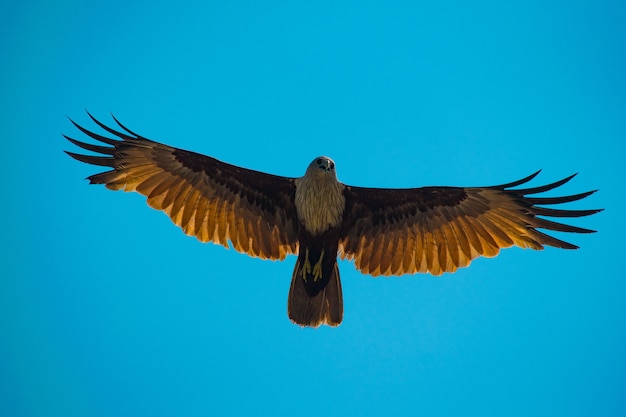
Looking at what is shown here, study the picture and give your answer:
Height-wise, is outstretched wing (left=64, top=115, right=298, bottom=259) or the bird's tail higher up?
outstretched wing (left=64, top=115, right=298, bottom=259)

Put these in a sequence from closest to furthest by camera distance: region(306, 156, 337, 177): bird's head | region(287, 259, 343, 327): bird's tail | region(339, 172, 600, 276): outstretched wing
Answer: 1. region(306, 156, 337, 177): bird's head
2. region(287, 259, 343, 327): bird's tail
3. region(339, 172, 600, 276): outstretched wing

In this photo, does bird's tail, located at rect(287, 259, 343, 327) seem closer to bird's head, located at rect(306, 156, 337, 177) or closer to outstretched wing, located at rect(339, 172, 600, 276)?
outstretched wing, located at rect(339, 172, 600, 276)

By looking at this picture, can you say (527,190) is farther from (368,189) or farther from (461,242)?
(368,189)

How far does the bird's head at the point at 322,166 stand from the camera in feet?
30.2

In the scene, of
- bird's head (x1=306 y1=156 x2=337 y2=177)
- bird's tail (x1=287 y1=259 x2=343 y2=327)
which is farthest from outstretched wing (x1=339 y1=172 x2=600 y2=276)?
bird's tail (x1=287 y1=259 x2=343 y2=327)

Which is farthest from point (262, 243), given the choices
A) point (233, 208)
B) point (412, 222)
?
point (412, 222)

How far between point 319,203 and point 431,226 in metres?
1.67

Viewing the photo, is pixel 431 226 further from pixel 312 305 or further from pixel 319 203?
pixel 312 305

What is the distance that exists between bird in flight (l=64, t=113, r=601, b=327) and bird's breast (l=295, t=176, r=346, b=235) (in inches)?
0.5

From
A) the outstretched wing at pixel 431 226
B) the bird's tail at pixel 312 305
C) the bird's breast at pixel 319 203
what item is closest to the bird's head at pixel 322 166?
the bird's breast at pixel 319 203

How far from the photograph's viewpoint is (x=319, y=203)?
942cm

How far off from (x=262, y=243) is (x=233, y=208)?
62cm

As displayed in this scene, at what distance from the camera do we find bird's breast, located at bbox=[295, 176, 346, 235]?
30.7 ft

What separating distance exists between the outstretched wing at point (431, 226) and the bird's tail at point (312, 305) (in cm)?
82
